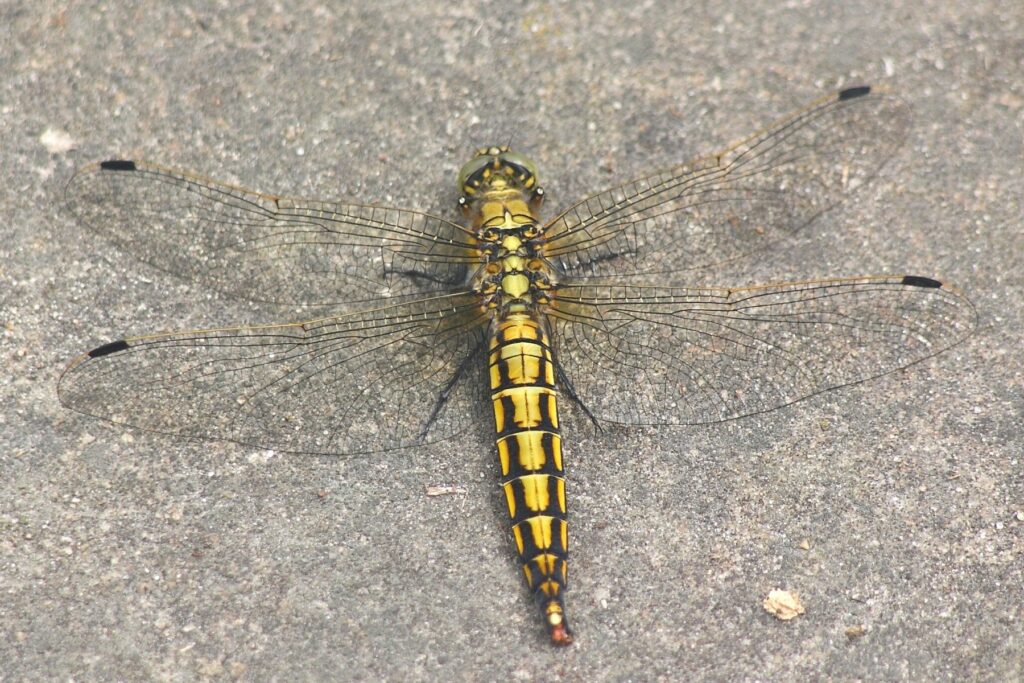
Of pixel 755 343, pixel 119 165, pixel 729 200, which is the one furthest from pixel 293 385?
pixel 729 200

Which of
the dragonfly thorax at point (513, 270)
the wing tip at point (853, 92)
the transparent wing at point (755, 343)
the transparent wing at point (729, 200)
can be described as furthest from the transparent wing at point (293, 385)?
the wing tip at point (853, 92)

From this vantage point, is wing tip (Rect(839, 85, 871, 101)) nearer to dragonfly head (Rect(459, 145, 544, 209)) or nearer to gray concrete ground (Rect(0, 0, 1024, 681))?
A: gray concrete ground (Rect(0, 0, 1024, 681))

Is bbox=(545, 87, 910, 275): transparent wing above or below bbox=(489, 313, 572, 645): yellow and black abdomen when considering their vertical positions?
above

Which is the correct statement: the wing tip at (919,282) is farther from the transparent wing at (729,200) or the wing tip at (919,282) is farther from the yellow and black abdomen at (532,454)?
the yellow and black abdomen at (532,454)

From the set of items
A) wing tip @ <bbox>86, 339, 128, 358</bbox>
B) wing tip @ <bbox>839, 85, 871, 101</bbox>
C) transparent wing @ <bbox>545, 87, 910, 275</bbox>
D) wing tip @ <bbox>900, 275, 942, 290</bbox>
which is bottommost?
wing tip @ <bbox>86, 339, 128, 358</bbox>

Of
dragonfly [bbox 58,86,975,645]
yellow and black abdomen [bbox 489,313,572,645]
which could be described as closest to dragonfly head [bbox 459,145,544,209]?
dragonfly [bbox 58,86,975,645]

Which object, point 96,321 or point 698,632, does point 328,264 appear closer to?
point 96,321
